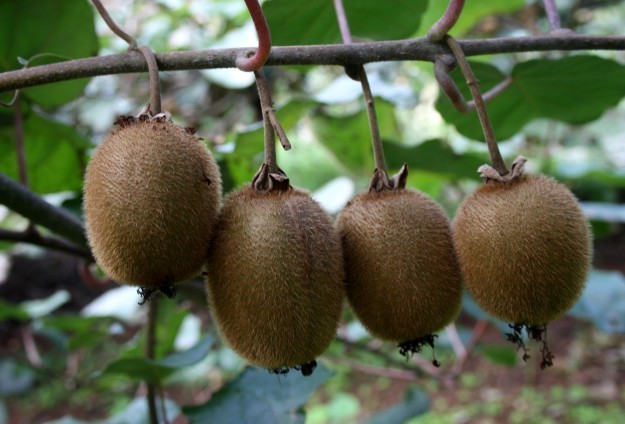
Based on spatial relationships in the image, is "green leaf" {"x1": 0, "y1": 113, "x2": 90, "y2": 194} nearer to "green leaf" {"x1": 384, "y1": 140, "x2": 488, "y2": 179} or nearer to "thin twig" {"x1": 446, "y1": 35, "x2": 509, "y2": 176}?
"green leaf" {"x1": 384, "y1": 140, "x2": 488, "y2": 179}

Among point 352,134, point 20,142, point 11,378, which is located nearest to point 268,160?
point 20,142

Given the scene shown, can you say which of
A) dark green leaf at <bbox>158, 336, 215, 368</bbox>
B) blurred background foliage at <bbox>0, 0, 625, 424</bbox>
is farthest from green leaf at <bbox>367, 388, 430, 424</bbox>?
dark green leaf at <bbox>158, 336, 215, 368</bbox>

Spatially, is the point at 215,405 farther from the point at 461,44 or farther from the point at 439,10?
the point at 439,10

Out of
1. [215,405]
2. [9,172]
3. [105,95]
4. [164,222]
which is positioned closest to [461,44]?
[164,222]

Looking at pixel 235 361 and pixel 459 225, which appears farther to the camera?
pixel 235 361

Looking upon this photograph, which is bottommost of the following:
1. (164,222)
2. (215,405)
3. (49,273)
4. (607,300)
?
(49,273)

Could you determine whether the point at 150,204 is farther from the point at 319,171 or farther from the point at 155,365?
the point at 319,171
